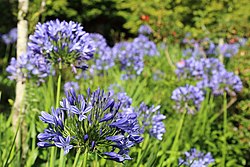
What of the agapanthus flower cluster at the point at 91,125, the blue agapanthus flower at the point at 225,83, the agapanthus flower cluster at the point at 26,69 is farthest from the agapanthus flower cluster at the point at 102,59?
the agapanthus flower cluster at the point at 91,125

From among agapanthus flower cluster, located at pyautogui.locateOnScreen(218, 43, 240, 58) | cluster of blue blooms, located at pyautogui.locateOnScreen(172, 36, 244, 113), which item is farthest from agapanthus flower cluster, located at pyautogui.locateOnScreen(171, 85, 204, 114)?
agapanthus flower cluster, located at pyautogui.locateOnScreen(218, 43, 240, 58)

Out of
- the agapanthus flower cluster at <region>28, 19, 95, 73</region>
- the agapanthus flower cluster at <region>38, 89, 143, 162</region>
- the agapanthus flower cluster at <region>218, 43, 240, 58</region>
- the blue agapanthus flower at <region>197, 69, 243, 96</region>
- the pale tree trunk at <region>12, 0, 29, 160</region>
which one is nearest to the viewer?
the agapanthus flower cluster at <region>38, 89, 143, 162</region>

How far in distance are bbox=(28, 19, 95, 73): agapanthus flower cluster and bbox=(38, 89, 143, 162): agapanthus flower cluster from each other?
→ 57 cm

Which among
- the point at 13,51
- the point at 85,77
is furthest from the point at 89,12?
the point at 85,77

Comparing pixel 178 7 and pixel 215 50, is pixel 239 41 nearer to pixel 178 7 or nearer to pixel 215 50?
pixel 215 50

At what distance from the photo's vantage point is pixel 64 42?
2.15 m

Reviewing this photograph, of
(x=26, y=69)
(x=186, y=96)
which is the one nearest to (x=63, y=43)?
(x=26, y=69)

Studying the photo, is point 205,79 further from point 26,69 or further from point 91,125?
point 91,125

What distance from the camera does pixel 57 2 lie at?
26.9ft

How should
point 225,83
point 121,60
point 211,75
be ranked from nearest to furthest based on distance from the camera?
point 225,83 → point 211,75 → point 121,60

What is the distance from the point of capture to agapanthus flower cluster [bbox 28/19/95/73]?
2.13 meters

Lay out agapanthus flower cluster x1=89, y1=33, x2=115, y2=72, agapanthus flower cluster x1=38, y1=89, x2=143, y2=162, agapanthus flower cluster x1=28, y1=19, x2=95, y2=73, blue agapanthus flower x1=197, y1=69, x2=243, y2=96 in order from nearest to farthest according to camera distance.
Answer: agapanthus flower cluster x1=38, y1=89, x2=143, y2=162 < agapanthus flower cluster x1=28, y1=19, x2=95, y2=73 < blue agapanthus flower x1=197, y1=69, x2=243, y2=96 < agapanthus flower cluster x1=89, y1=33, x2=115, y2=72

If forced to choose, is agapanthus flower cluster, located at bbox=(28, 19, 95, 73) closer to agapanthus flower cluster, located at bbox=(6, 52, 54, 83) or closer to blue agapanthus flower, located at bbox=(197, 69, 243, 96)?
agapanthus flower cluster, located at bbox=(6, 52, 54, 83)

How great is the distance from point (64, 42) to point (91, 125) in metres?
0.71
